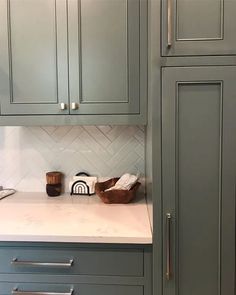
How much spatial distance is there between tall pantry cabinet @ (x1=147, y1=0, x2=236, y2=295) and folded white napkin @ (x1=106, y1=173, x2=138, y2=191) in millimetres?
581

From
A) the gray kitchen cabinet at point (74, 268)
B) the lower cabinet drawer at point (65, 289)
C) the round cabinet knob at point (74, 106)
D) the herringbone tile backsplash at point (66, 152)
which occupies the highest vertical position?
the round cabinet knob at point (74, 106)

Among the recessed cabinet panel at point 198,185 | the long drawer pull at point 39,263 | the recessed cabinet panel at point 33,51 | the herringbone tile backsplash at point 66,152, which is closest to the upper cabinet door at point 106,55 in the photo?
the recessed cabinet panel at point 33,51

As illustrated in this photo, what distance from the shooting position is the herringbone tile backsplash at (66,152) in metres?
2.04

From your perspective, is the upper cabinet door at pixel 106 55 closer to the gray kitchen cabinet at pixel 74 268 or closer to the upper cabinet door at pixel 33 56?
the upper cabinet door at pixel 33 56

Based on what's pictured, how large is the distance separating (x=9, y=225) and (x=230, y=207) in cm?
97

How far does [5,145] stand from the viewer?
209 cm

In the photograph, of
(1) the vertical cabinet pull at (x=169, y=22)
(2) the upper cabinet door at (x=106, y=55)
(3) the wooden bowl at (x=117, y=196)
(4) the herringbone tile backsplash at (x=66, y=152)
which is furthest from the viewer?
(4) the herringbone tile backsplash at (x=66, y=152)

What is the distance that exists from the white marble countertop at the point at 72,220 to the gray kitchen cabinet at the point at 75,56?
0.51m

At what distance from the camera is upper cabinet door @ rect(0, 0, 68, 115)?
5.48ft

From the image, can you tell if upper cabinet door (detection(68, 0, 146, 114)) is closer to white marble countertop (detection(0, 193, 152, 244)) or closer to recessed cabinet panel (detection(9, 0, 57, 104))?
recessed cabinet panel (detection(9, 0, 57, 104))

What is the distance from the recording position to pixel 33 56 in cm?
169

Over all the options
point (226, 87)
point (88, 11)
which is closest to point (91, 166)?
point (88, 11)

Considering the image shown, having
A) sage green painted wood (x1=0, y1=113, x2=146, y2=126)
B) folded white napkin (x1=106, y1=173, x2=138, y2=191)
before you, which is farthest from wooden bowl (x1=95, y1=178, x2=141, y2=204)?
sage green painted wood (x1=0, y1=113, x2=146, y2=126)

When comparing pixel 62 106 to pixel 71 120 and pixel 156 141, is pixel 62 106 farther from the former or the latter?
pixel 156 141
